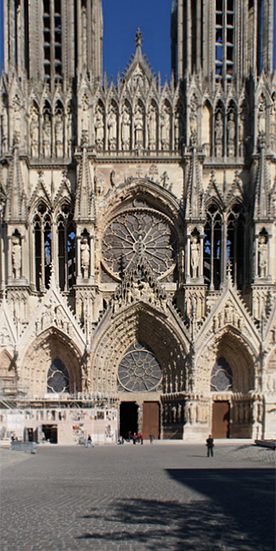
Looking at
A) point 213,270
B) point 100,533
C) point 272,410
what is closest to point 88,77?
point 213,270

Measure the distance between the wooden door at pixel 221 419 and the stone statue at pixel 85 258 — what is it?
893cm

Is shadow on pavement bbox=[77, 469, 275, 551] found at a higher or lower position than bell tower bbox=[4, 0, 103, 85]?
lower

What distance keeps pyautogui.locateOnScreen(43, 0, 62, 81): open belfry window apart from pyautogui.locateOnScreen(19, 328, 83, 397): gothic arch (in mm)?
14353

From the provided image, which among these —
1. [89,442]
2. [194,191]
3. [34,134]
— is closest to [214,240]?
[194,191]

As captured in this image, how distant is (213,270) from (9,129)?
1273 cm

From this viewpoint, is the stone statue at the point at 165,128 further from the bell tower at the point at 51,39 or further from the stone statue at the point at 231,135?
the bell tower at the point at 51,39

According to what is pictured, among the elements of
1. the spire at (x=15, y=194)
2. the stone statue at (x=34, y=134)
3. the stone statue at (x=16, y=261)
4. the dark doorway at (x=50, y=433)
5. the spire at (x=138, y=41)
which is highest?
the spire at (x=138, y=41)

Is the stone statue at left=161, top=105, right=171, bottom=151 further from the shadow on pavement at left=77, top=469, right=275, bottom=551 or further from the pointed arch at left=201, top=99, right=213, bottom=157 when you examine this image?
the shadow on pavement at left=77, top=469, right=275, bottom=551

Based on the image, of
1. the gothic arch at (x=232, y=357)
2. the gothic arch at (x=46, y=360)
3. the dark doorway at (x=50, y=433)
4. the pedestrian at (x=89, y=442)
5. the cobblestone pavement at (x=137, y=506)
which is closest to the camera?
the cobblestone pavement at (x=137, y=506)

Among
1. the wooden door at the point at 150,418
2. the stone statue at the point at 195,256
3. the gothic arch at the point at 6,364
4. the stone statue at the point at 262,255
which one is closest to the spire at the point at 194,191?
the stone statue at the point at 195,256

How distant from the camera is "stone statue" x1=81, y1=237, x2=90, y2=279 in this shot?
114 ft

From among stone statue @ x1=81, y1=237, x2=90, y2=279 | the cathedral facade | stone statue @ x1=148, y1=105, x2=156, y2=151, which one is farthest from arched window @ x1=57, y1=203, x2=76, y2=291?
stone statue @ x1=148, y1=105, x2=156, y2=151

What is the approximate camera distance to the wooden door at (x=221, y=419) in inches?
1341

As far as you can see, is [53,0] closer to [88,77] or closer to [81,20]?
[81,20]
